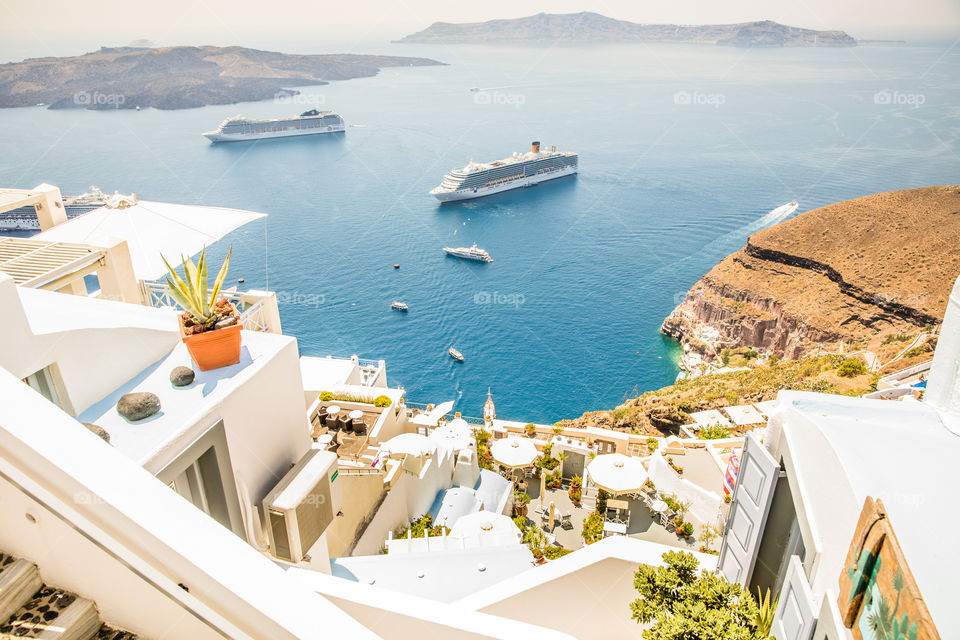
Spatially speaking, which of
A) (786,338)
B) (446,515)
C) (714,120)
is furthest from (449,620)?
(714,120)

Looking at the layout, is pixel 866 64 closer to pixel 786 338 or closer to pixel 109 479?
pixel 786 338

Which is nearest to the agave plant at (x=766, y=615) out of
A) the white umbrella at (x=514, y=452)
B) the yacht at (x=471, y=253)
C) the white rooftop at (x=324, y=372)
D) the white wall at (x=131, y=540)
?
the white wall at (x=131, y=540)

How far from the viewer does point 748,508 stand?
448cm

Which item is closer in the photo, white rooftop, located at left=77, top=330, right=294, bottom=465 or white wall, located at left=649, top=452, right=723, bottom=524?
white rooftop, located at left=77, top=330, right=294, bottom=465

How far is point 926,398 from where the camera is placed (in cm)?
408

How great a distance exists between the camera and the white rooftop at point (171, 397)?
3.38m

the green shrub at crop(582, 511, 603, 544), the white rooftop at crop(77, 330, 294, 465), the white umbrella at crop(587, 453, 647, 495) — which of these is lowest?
the green shrub at crop(582, 511, 603, 544)

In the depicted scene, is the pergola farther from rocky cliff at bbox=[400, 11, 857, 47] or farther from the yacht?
rocky cliff at bbox=[400, 11, 857, 47]

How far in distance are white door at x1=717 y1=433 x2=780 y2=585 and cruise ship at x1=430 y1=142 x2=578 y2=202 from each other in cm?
5010

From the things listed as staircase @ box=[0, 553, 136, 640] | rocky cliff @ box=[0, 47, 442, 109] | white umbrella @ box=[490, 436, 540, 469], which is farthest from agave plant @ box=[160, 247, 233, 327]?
rocky cliff @ box=[0, 47, 442, 109]

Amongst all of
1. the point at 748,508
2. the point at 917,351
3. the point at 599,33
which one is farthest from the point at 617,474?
the point at 599,33

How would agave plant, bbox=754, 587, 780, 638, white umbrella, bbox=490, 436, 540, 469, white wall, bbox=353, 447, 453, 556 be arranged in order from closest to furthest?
agave plant, bbox=754, 587, 780, 638 < white wall, bbox=353, 447, 453, 556 < white umbrella, bbox=490, 436, 540, 469

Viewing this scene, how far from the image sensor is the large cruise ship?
2822 inches

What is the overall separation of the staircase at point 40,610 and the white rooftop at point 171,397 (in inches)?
34.5
